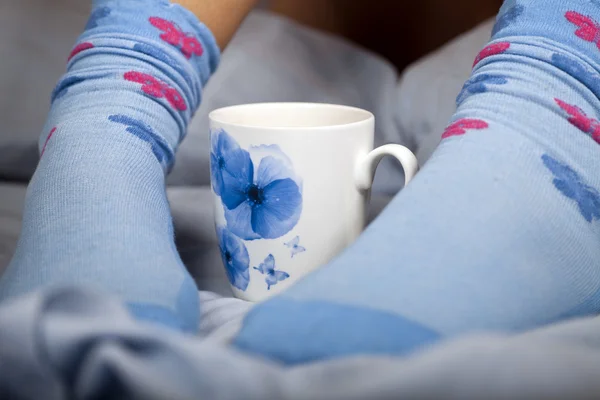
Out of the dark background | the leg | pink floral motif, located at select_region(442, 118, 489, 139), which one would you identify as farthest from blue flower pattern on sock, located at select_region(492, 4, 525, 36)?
the dark background

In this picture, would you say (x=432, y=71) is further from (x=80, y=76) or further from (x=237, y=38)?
(x=80, y=76)

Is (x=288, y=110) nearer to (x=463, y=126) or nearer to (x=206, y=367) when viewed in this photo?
(x=463, y=126)

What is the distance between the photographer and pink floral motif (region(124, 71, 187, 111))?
0.55 meters

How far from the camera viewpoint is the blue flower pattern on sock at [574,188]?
17.0 inches

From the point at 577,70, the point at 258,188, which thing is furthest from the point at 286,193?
the point at 577,70

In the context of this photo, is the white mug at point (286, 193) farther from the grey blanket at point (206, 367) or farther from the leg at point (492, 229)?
the grey blanket at point (206, 367)

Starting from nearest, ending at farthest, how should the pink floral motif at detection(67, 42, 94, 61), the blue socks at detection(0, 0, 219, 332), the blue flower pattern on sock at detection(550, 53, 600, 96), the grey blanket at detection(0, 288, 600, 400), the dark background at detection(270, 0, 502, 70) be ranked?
the grey blanket at detection(0, 288, 600, 400)
the blue socks at detection(0, 0, 219, 332)
the blue flower pattern on sock at detection(550, 53, 600, 96)
the pink floral motif at detection(67, 42, 94, 61)
the dark background at detection(270, 0, 502, 70)

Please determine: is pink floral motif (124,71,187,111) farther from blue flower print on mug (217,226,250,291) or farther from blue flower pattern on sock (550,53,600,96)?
blue flower pattern on sock (550,53,600,96)

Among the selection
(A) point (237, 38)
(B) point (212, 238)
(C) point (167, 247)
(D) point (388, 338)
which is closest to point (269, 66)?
(A) point (237, 38)

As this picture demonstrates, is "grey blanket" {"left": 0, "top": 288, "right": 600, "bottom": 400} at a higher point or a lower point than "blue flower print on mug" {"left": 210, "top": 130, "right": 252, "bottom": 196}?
higher

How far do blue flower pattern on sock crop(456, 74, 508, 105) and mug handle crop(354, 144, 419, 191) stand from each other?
0.08 meters

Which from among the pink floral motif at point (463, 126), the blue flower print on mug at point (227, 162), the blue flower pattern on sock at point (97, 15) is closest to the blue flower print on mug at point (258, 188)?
the blue flower print on mug at point (227, 162)

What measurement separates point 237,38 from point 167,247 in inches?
22.3

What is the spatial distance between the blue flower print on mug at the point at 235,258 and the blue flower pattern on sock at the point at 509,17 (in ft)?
0.85
